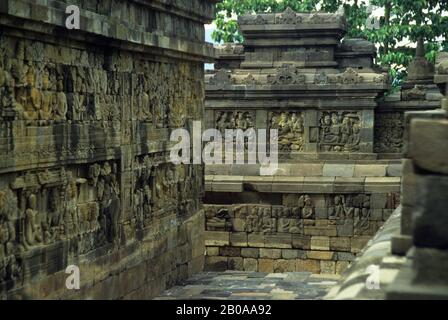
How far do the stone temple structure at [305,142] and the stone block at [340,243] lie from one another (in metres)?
0.02

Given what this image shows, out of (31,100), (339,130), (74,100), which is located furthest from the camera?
(339,130)

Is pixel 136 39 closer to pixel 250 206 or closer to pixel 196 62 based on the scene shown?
pixel 196 62

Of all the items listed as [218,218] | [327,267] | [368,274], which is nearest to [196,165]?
[218,218]

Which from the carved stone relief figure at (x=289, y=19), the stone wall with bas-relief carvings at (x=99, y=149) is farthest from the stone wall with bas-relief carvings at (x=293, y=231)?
the carved stone relief figure at (x=289, y=19)

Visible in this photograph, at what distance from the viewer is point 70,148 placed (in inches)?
356

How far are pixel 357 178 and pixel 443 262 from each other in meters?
12.0

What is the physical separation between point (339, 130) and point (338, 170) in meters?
1.26

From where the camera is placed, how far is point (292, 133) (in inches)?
703

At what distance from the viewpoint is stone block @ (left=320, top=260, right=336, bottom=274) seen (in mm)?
15778

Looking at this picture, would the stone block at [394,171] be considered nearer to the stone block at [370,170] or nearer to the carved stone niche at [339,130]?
the stone block at [370,170]

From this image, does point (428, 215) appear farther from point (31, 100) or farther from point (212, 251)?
point (212, 251)

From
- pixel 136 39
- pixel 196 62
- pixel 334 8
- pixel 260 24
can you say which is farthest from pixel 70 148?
pixel 334 8

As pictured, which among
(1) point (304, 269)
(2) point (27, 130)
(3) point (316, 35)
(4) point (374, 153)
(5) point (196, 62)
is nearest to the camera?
(2) point (27, 130)

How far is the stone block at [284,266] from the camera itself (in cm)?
1588
